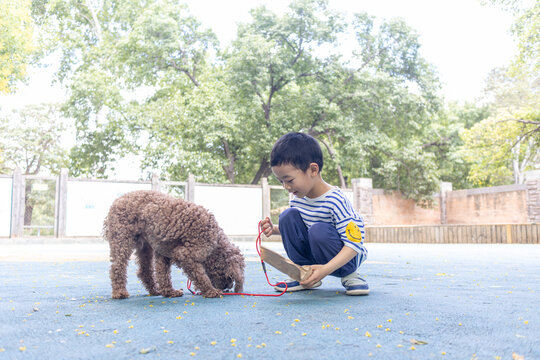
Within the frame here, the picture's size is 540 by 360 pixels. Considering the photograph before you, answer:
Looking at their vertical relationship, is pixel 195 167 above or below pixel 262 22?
below

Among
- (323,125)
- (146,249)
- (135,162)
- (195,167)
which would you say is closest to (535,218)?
(323,125)

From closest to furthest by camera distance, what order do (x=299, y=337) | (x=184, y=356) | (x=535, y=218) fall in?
(x=184, y=356) → (x=299, y=337) → (x=535, y=218)

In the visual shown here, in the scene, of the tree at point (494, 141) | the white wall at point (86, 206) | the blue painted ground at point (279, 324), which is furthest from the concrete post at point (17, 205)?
the tree at point (494, 141)

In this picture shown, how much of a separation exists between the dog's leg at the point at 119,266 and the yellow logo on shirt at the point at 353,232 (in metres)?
1.22

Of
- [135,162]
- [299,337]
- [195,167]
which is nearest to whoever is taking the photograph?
[299,337]

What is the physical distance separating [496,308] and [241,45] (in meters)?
16.4

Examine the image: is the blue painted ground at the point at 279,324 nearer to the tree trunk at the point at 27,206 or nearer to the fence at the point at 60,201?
the fence at the point at 60,201

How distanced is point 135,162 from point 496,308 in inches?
642

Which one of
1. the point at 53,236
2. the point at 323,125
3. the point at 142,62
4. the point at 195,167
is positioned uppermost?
the point at 142,62

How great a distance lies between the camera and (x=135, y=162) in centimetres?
1722

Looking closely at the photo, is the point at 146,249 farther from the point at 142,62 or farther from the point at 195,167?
the point at 142,62

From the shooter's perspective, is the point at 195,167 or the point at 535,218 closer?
the point at 535,218

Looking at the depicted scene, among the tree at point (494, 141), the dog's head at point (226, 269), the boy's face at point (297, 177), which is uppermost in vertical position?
the tree at point (494, 141)

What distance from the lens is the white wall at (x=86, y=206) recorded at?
1262cm
